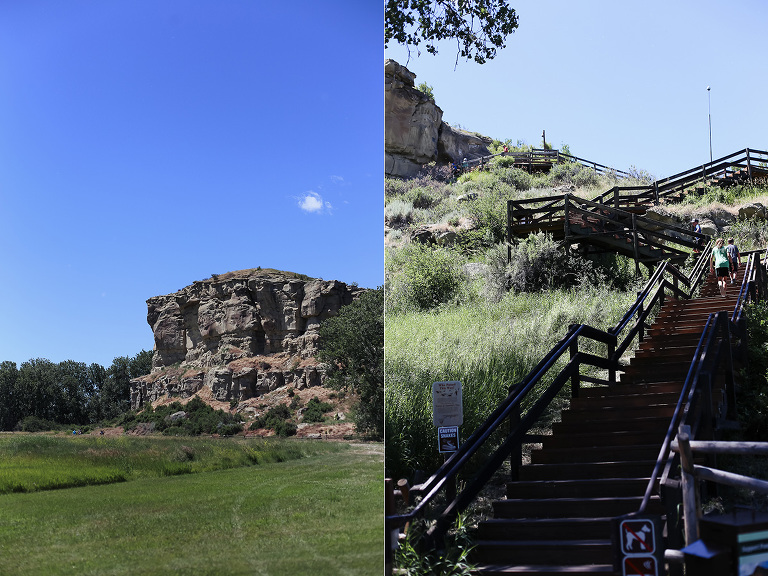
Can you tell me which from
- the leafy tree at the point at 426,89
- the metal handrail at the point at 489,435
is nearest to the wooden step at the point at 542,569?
the metal handrail at the point at 489,435

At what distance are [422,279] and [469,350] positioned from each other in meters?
2.43

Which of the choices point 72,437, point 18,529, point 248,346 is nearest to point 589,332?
point 248,346

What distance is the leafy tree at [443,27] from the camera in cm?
736

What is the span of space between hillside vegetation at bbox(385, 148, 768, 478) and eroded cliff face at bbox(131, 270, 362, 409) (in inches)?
36.9

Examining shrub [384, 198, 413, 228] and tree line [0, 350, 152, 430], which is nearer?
tree line [0, 350, 152, 430]

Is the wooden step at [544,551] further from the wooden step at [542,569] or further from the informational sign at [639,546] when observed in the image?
the informational sign at [639,546]

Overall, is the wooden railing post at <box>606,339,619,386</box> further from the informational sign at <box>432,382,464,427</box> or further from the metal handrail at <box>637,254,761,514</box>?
the informational sign at <box>432,382,464,427</box>

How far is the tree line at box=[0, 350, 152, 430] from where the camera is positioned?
16.3 feet

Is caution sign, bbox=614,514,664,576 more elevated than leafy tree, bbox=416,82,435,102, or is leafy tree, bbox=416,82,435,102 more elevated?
leafy tree, bbox=416,82,435,102

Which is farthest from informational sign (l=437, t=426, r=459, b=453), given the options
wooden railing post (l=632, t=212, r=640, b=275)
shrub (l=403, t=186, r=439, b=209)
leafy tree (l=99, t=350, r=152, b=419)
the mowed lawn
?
shrub (l=403, t=186, r=439, b=209)

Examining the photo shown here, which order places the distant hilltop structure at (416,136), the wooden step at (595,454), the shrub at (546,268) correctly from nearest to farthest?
the wooden step at (595,454)
the shrub at (546,268)
the distant hilltop structure at (416,136)

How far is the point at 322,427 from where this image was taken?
5578mm

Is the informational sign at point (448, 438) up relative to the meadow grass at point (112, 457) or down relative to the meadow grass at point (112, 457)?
up

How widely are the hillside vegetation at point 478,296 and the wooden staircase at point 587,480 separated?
1318 mm
